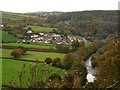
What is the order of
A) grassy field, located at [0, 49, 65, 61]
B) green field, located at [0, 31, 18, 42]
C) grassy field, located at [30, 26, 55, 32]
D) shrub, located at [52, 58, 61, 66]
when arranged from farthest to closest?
1. grassy field, located at [30, 26, 55, 32]
2. green field, located at [0, 31, 18, 42]
3. grassy field, located at [0, 49, 65, 61]
4. shrub, located at [52, 58, 61, 66]

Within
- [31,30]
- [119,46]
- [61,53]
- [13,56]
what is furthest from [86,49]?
[119,46]

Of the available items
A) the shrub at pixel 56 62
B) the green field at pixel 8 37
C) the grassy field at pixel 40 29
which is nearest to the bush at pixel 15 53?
the shrub at pixel 56 62

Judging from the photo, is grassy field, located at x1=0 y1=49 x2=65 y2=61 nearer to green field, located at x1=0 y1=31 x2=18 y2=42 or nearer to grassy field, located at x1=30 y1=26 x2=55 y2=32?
green field, located at x1=0 y1=31 x2=18 y2=42

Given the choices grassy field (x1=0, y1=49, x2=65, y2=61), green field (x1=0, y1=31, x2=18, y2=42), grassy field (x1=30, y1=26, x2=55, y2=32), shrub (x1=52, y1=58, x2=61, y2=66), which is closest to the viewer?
shrub (x1=52, y1=58, x2=61, y2=66)

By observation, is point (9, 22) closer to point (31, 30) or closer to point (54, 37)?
point (31, 30)

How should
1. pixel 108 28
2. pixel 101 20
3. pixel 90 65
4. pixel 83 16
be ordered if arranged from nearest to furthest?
pixel 90 65
pixel 108 28
pixel 101 20
pixel 83 16

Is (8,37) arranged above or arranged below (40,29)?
above

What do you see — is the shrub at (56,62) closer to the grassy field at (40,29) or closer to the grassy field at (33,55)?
the grassy field at (33,55)

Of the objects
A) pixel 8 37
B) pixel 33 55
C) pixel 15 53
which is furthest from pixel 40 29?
pixel 15 53

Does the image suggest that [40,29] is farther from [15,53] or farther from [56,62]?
[56,62]

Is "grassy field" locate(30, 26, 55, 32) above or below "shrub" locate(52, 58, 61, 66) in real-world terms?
below

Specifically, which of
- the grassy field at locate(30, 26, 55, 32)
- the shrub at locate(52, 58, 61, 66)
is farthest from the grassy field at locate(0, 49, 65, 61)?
the grassy field at locate(30, 26, 55, 32)
